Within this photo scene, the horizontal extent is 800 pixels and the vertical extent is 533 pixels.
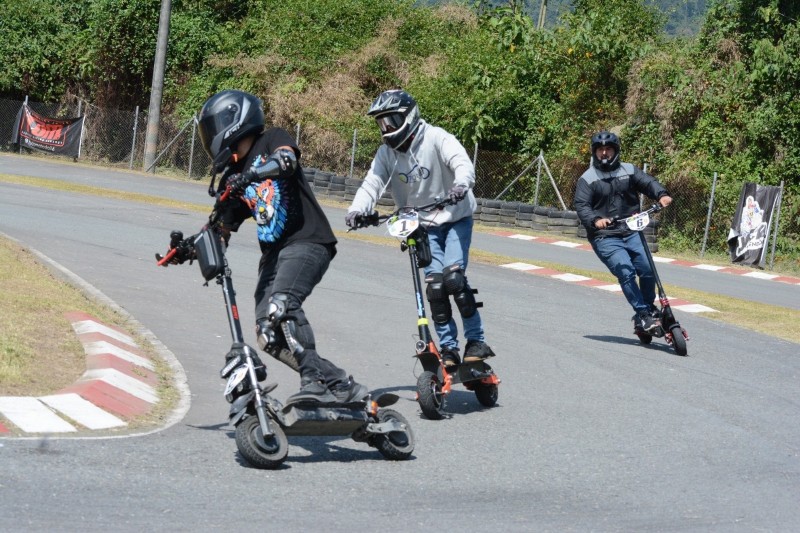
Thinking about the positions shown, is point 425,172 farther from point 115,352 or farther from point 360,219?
point 115,352

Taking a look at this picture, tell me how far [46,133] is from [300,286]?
110ft

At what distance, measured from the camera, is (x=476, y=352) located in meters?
7.81

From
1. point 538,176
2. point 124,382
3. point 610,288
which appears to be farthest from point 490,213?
point 124,382

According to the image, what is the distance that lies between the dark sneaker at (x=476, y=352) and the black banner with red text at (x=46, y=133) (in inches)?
1239

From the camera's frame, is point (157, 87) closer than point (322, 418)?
No

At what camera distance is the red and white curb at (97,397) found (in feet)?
20.2

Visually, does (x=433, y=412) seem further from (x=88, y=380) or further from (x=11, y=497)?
(x=11, y=497)

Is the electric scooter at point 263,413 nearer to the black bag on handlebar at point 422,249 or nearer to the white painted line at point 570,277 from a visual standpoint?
the black bag on handlebar at point 422,249

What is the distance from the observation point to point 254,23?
128 feet

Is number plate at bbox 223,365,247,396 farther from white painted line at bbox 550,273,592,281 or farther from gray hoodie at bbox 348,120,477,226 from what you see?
white painted line at bbox 550,273,592,281

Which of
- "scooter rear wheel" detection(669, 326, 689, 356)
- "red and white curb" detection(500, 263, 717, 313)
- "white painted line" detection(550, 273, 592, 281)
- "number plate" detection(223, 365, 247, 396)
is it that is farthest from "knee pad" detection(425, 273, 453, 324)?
"white painted line" detection(550, 273, 592, 281)

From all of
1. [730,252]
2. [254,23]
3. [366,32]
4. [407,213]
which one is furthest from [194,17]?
→ [407,213]

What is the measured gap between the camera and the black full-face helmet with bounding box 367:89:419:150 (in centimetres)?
747

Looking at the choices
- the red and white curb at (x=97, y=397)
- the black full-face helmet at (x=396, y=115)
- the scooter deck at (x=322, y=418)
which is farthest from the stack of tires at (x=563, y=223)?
the scooter deck at (x=322, y=418)
